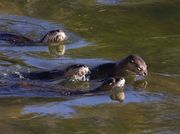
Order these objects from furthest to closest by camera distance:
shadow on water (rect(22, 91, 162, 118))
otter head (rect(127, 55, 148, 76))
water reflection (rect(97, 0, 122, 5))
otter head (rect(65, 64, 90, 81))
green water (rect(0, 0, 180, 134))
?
water reflection (rect(97, 0, 122, 5))
otter head (rect(127, 55, 148, 76))
otter head (rect(65, 64, 90, 81))
shadow on water (rect(22, 91, 162, 118))
green water (rect(0, 0, 180, 134))

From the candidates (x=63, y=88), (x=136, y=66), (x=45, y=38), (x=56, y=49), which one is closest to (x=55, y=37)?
(x=56, y=49)

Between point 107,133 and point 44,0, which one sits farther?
point 44,0

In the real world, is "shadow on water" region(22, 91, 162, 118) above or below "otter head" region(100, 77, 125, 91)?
below

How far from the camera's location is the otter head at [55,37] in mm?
10138

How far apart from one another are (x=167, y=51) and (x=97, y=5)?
3382 millimetres

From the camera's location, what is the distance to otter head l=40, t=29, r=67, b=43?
1014 centimetres

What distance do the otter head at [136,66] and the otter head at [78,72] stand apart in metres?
0.46

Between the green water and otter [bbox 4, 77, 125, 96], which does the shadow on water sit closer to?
the green water

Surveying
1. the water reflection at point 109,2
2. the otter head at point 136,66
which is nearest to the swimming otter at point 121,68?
the otter head at point 136,66

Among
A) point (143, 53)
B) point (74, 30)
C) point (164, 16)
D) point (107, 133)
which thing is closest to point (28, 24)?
point (74, 30)

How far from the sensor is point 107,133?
629 centimetres

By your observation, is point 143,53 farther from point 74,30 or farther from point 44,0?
point 44,0

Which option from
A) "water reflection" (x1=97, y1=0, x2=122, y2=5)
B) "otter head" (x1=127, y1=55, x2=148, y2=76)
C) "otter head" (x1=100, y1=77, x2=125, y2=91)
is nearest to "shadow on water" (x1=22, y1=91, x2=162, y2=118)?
"otter head" (x1=100, y1=77, x2=125, y2=91)

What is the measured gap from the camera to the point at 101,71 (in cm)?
829
